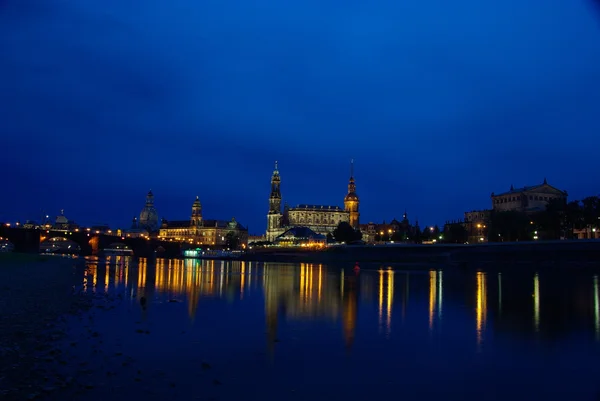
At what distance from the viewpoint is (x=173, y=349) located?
15.3m

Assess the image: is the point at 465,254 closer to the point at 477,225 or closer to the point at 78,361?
the point at 477,225

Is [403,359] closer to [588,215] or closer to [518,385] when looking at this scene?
[518,385]

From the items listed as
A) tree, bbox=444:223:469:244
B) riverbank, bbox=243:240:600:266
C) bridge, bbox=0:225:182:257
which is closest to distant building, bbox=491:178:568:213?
tree, bbox=444:223:469:244

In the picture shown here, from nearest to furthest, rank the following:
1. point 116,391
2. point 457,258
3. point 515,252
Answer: point 116,391, point 515,252, point 457,258

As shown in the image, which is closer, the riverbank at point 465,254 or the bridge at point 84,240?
the riverbank at point 465,254

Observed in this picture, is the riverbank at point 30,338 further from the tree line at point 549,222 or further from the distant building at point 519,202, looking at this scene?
A: the distant building at point 519,202

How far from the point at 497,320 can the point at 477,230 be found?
527ft

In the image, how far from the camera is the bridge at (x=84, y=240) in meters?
117

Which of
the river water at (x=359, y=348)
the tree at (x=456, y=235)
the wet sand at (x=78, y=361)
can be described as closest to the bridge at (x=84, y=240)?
the tree at (x=456, y=235)

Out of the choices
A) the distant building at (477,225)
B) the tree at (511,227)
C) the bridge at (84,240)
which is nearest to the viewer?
the bridge at (84,240)

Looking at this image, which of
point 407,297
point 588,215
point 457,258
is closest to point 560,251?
point 457,258

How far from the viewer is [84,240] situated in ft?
491

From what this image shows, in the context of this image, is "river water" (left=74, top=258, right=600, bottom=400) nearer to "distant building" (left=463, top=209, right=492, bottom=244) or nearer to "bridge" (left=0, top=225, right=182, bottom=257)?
"bridge" (left=0, top=225, right=182, bottom=257)

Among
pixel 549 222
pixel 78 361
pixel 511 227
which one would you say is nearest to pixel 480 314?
pixel 78 361
